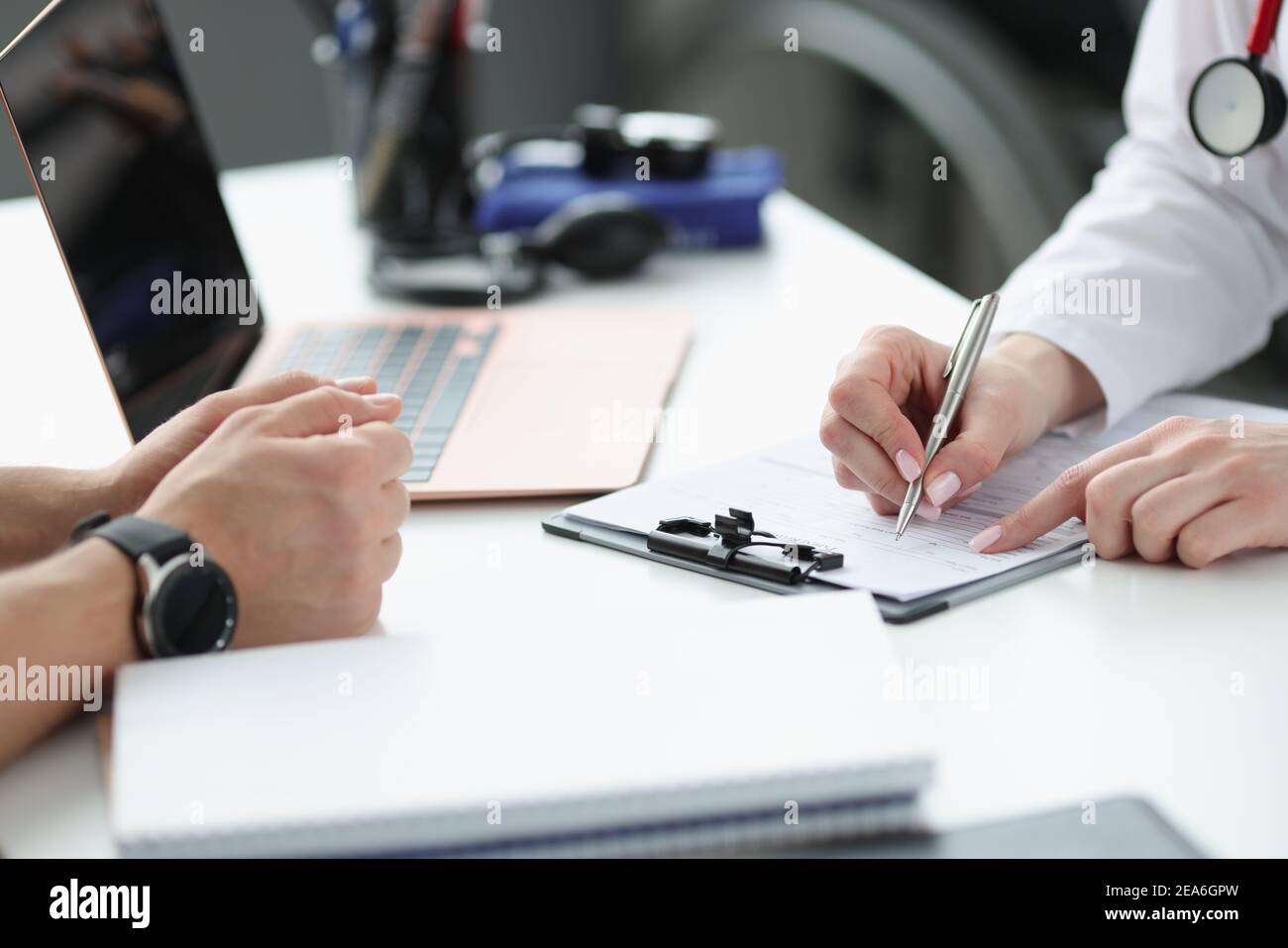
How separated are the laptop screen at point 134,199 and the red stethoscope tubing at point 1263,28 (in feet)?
3.02

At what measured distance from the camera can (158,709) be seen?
0.59 m

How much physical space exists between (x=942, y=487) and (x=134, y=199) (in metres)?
0.69

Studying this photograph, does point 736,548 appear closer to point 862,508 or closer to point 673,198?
point 862,508

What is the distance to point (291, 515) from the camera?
695mm

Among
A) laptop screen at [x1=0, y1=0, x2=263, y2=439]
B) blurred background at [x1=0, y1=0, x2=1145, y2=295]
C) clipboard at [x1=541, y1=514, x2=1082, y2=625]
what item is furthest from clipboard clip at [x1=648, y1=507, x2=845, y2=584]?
blurred background at [x1=0, y1=0, x2=1145, y2=295]

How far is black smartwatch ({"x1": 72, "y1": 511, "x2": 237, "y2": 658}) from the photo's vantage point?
631mm

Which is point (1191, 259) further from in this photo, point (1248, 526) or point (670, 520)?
point (670, 520)

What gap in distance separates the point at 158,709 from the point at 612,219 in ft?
3.34

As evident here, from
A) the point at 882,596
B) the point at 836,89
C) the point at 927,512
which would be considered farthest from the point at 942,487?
the point at 836,89

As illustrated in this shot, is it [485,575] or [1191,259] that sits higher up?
[1191,259]

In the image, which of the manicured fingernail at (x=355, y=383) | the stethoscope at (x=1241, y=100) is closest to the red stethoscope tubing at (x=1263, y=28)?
the stethoscope at (x=1241, y=100)

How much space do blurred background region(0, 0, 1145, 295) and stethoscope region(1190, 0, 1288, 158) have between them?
0.91 metres

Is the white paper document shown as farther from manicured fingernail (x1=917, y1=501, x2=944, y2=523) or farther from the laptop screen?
the laptop screen

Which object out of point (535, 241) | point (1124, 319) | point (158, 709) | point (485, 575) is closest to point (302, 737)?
point (158, 709)
